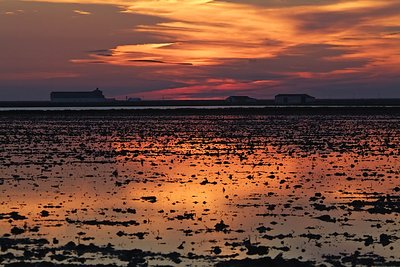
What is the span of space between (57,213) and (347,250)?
8.61 meters

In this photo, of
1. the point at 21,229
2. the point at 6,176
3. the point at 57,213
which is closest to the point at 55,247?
the point at 21,229

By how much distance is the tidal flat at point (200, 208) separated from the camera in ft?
47.3

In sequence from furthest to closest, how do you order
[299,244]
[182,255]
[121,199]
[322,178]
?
[322,178], [121,199], [299,244], [182,255]

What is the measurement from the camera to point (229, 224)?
1764cm

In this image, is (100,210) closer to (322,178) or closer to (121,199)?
(121,199)

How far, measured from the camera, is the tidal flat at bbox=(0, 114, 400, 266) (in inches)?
567

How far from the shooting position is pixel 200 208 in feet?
66.0

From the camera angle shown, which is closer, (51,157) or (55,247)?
(55,247)

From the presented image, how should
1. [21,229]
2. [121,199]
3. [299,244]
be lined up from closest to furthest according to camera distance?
[299,244]
[21,229]
[121,199]

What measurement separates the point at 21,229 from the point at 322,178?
45.6ft

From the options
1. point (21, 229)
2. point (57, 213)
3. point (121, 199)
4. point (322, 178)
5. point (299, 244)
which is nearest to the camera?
point (299, 244)

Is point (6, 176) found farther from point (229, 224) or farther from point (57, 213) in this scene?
point (229, 224)

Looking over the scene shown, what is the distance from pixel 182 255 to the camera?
14.2m

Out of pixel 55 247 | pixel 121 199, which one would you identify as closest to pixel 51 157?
pixel 121 199
